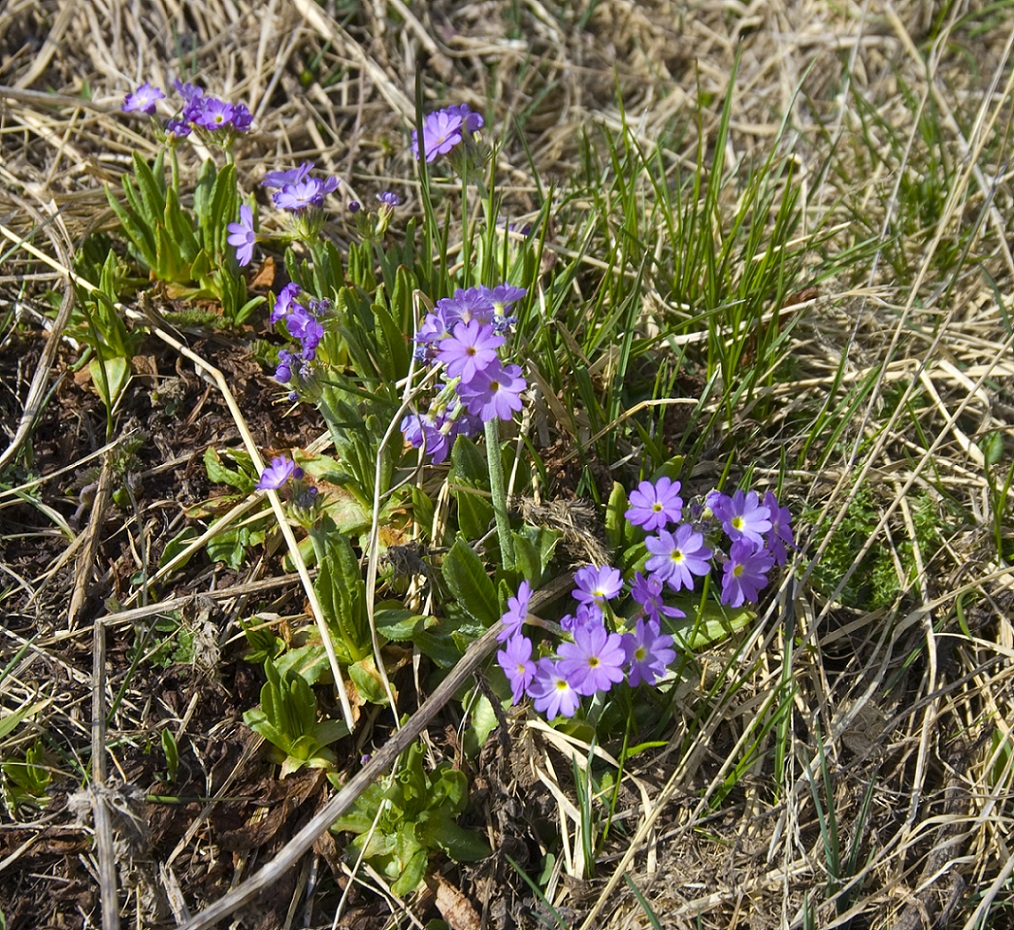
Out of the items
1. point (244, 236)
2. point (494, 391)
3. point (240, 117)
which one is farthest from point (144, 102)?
point (494, 391)

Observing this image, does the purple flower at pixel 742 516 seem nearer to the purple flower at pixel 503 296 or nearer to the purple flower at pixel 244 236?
the purple flower at pixel 503 296

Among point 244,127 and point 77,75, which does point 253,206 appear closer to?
point 244,127

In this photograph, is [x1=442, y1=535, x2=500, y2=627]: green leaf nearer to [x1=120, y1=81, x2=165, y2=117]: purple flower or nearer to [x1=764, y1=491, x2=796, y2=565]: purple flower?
[x1=764, y1=491, x2=796, y2=565]: purple flower

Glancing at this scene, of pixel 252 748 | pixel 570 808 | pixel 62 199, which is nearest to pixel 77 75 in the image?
pixel 62 199

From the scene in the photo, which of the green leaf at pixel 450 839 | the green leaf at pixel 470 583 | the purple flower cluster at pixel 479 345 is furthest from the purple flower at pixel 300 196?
the green leaf at pixel 450 839

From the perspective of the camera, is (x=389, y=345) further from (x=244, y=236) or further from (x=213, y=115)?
(x=213, y=115)
